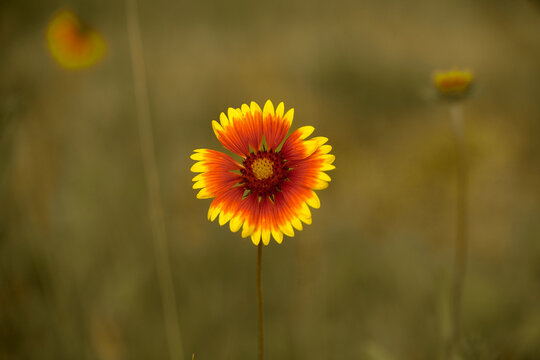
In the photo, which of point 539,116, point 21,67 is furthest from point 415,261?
point 21,67

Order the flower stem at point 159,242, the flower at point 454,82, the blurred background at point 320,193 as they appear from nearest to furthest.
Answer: the flower stem at point 159,242, the flower at point 454,82, the blurred background at point 320,193

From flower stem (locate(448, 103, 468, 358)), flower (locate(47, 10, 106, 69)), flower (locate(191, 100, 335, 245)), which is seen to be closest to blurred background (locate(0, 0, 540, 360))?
flower stem (locate(448, 103, 468, 358))

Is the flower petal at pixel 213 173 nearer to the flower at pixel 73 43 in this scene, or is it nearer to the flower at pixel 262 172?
the flower at pixel 262 172

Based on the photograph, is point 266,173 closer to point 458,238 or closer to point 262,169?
point 262,169

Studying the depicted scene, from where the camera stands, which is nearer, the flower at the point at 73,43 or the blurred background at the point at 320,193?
the blurred background at the point at 320,193

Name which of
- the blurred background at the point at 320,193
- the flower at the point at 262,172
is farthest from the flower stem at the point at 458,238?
the flower at the point at 262,172

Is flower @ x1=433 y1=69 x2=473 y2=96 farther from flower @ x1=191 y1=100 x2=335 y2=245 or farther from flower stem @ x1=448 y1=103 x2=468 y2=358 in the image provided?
flower @ x1=191 y1=100 x2=335 y2=245
